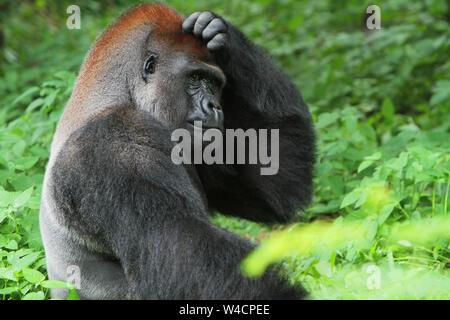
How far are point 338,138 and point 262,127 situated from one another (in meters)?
1.01

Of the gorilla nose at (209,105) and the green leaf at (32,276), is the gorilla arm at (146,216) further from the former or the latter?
the gorilla nose at (209,105)

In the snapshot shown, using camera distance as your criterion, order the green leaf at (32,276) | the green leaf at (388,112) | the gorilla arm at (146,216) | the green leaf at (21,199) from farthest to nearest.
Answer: the green leaf at (388,112) → the green leaf at (21,199) → the green leaf at (32,276) → the gorilla arm at (146,216)

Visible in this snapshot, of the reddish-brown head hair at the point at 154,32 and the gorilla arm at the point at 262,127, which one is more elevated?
the reddish-brown head hair at the point at 154,32

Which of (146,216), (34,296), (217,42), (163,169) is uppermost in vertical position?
(217,42)

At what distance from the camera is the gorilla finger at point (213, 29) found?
10.8 ft

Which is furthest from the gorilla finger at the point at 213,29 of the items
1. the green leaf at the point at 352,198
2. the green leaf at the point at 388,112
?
the green leaf at the point at 388,112

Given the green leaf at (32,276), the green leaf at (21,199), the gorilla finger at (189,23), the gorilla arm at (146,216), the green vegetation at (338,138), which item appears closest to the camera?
the gorilla arm at (146,216)

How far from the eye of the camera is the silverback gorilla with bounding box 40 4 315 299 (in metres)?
2.60

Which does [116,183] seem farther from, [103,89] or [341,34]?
[341,34]

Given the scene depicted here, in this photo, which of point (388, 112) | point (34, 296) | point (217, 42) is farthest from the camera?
point (388, 112)

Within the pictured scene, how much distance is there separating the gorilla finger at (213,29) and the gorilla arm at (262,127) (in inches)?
11.6

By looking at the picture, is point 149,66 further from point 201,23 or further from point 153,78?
point 201,23

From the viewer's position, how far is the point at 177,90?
324 centimetres

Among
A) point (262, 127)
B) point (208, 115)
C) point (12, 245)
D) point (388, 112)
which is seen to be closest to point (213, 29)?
point (208, 115)
